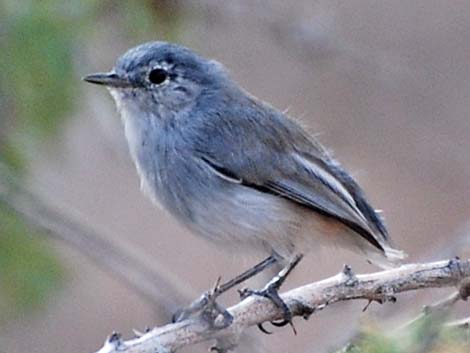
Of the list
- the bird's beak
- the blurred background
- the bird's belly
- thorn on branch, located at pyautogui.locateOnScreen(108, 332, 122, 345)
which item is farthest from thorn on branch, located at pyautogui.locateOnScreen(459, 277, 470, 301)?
the bird's beak

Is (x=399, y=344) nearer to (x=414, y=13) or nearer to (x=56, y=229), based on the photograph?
(x=56, y=229)

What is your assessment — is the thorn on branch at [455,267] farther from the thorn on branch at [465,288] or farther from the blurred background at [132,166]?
the blurred background at [132,166]

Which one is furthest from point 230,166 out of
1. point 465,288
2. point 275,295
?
point 465,288

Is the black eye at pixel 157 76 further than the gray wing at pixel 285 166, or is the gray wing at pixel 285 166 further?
the black eye at pixel 157 76

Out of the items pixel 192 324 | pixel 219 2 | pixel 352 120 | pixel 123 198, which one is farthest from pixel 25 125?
pixel 352 120

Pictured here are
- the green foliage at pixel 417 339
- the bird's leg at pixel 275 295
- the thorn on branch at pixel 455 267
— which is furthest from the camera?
the bird's leg at pixel 275 295

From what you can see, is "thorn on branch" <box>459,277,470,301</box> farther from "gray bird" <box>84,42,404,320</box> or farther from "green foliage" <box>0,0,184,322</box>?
"green foliage" <box>0,0,184,322</box>

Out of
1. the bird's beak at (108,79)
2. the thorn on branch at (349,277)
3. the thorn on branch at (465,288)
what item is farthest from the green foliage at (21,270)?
the thorn on branch at (465,288)
